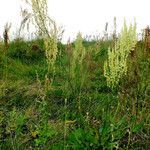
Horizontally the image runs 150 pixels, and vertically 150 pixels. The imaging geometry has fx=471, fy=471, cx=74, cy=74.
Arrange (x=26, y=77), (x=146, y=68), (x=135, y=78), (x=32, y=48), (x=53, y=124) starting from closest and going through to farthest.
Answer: (x=53, y=124) → (x=135, y=78) → (x=146, y=68) → (x=26, y=77) → (x=32, y=48)

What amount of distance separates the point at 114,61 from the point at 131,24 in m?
0.44

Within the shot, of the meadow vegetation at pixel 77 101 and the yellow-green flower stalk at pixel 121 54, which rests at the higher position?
the yellow-green flower stalk at pixel 121 54

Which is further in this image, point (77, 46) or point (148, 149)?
point (77, 46)

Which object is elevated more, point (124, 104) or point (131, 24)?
point (131, 24)

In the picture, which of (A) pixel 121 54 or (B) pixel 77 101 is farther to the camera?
(B) pixel 77 101

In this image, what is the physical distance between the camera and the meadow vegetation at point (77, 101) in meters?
4.49

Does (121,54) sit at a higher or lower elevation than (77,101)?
Result: higher

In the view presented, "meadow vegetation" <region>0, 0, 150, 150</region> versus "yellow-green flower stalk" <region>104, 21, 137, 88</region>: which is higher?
"yellow-green flower stalk" <region>104, 21, 137, 88</region>

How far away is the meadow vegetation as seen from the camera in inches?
177

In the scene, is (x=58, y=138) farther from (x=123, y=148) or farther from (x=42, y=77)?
(x=42, y=77)

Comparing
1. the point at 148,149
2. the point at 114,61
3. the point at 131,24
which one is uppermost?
the point at 131,24

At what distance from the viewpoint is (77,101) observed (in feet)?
19.3

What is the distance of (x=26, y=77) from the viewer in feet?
24.4

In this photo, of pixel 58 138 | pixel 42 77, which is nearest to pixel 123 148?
pixel 58 138
